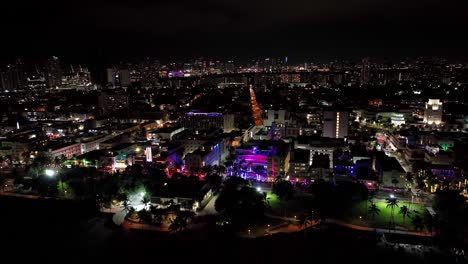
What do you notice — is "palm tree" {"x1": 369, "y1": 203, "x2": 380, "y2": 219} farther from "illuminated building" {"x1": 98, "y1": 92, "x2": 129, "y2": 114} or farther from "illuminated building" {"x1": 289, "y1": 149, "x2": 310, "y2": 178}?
"illuminated building" {"x1": 98, "y1": 92, "x2": 129, "y2": 114}

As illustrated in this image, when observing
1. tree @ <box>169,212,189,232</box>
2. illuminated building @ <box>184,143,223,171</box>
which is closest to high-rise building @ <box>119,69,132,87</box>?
illuminated building @ <box>184,143,223,171</box>

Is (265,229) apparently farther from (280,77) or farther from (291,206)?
(280,77)

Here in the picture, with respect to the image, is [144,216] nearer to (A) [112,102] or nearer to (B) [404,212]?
(B) [404,212]

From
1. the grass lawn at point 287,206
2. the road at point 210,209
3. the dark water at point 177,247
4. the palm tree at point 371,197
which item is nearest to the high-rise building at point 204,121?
the road at point 210,209

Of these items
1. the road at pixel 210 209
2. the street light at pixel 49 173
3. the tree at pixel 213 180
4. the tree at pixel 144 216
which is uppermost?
the tree at pixel 213 180

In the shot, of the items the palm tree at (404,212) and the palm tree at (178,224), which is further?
the palm tree at (404,212)

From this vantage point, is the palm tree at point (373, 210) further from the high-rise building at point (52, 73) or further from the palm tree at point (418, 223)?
the high-rise building at point (52, 73)

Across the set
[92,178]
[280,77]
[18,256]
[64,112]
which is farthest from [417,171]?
[280,77]
